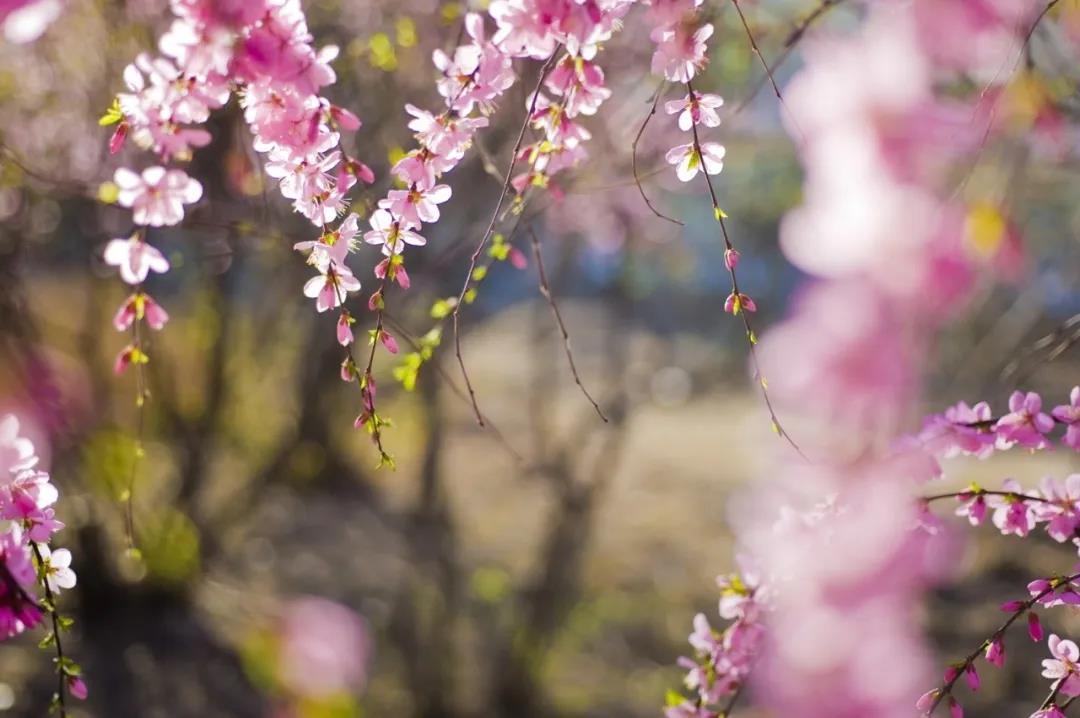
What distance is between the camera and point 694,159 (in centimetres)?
154

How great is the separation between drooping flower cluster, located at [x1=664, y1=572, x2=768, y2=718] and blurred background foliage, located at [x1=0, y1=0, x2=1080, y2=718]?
80cm

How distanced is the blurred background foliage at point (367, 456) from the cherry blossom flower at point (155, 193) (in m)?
0.56

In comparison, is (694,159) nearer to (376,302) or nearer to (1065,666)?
(376,302)

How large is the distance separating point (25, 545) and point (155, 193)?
546 mm

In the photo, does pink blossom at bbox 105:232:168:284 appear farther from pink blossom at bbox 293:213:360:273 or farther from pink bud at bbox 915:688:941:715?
pink bud at bbox 915:688:941:715

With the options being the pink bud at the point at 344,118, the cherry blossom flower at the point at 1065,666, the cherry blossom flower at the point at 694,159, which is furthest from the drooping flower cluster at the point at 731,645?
the pink bud at the point at 344,118

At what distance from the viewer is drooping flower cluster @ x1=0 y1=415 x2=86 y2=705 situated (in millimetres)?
1299

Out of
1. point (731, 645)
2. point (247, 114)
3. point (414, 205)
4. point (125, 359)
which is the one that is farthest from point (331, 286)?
point (731, 645)

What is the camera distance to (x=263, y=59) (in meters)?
1.24

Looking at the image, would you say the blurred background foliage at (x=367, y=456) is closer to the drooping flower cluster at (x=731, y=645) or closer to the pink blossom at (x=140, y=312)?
the pink blossom at (x=140, y=312)

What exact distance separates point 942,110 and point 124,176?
1.04 m

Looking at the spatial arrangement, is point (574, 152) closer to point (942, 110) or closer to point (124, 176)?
point (124, 176)

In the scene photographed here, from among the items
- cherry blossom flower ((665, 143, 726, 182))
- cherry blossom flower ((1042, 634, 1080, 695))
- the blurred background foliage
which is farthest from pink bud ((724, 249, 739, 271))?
cherry blossom flower ((1042, 634, 1080, 695))

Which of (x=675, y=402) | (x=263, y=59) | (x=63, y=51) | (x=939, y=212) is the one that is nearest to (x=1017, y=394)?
(x=939, y=212)
